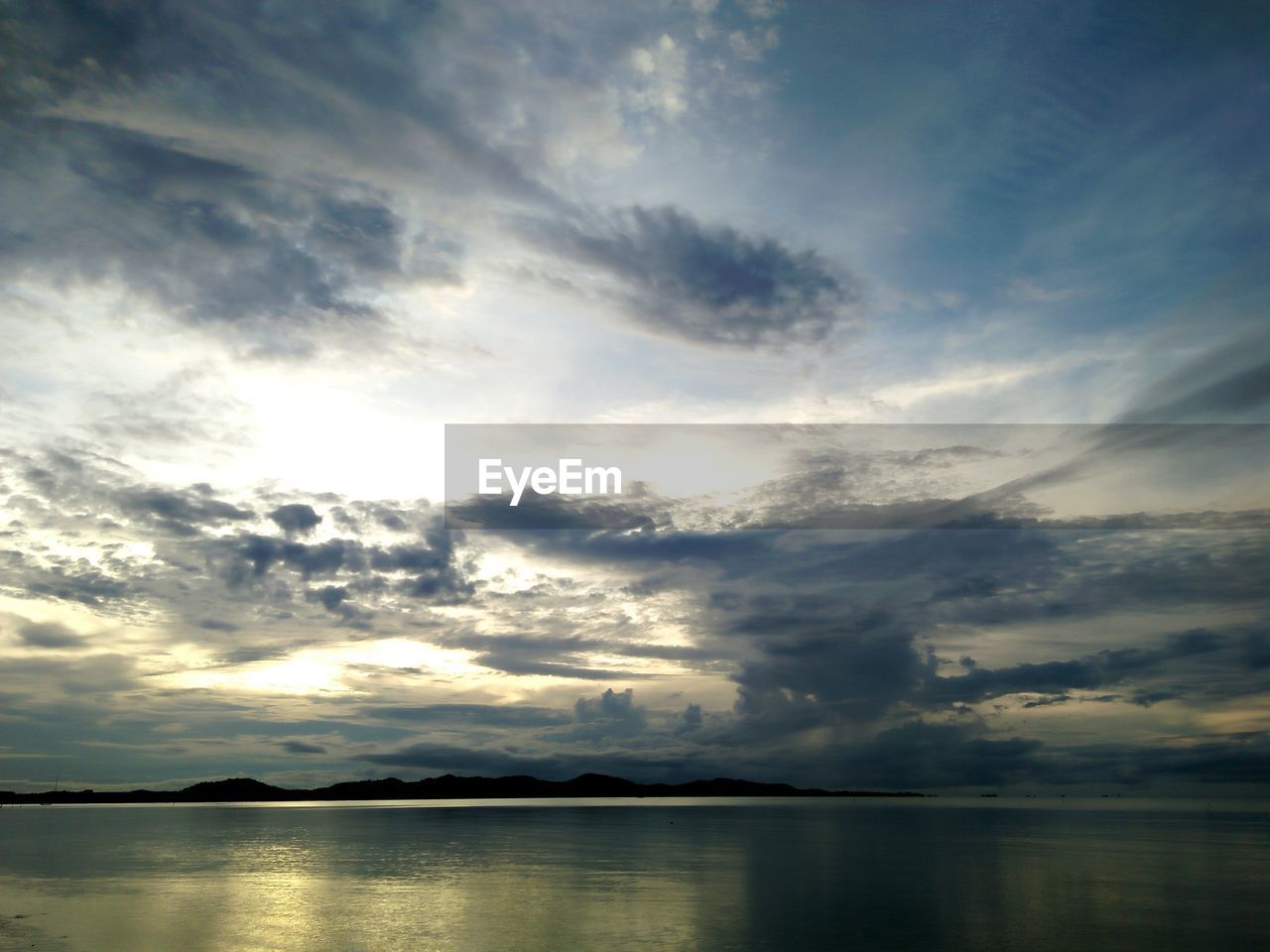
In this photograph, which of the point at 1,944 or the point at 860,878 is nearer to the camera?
the point at 1,944

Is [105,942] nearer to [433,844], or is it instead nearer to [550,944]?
[550,944]

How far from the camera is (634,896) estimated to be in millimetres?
59219

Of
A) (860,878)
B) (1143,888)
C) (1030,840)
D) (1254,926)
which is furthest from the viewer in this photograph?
(1030,840)

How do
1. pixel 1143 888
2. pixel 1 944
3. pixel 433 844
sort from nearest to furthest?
pixel 1 944 → pixel 1143 888 → pixel 433 844

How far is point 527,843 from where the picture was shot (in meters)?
114

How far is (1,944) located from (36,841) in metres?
99.4

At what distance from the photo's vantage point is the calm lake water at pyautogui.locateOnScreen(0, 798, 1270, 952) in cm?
4566

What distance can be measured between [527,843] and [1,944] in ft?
257

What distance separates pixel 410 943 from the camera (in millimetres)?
44000

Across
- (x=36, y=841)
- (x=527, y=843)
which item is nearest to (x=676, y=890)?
(x=527, y=843)

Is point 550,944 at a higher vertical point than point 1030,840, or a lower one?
higher

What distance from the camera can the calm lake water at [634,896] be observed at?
45.7 meters

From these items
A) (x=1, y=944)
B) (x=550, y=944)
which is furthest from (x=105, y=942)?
(x=550, y=944)

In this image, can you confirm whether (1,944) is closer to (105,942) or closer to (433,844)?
(105,942)
